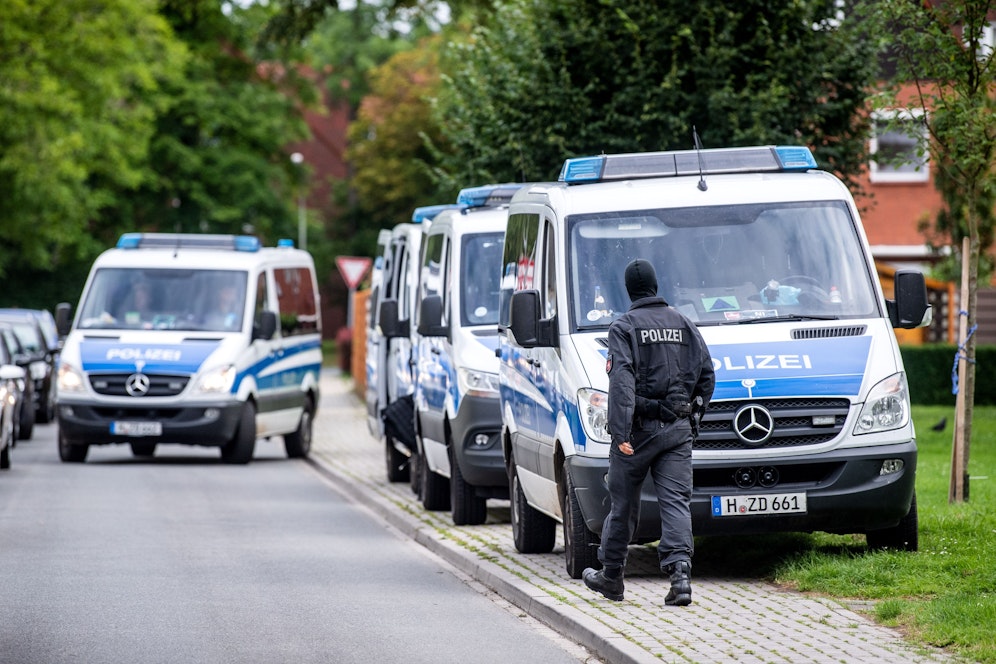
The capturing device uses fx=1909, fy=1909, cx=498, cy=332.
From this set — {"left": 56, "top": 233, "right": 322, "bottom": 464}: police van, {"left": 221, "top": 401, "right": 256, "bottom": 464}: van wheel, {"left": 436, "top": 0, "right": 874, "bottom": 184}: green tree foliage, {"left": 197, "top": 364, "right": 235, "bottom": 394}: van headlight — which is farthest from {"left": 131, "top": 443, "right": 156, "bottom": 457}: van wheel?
{"left": 436, "top": 0, "right": 874, "bottom": 184}: green tree foliage

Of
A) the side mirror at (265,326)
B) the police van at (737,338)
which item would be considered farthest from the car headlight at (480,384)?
the side mirror at (265,326)

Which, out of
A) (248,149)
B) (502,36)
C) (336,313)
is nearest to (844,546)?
(502,36)

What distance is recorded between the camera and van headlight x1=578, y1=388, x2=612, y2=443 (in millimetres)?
10312

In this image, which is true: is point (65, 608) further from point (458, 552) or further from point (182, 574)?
point (458, 552)

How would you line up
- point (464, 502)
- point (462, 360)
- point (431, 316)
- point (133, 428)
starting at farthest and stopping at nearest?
point (133, 428), point (431, 316), point (464, 502), point (462, 360)

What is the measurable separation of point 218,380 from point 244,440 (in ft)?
3.46

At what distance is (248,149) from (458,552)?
49.0 meters

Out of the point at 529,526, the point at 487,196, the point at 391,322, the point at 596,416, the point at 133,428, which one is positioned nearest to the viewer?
the point at 596,416

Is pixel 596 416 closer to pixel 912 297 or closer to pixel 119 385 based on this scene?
pixel 912 297

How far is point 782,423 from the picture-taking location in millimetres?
10430

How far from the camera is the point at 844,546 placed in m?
11.6

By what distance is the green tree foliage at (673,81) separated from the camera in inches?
751

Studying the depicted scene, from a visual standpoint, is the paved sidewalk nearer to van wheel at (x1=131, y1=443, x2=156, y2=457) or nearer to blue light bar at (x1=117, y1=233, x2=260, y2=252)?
blue light bar at (x1=117, y1=233, x2=260, y2=252)

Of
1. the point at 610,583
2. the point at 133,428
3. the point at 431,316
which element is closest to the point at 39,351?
the point at 133,428
